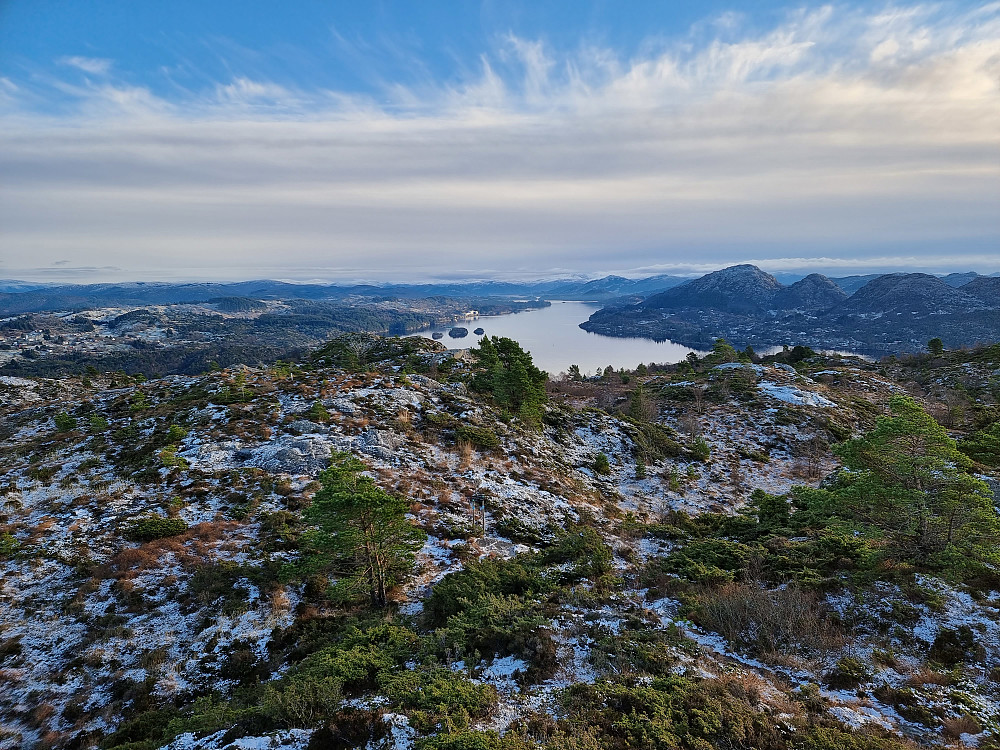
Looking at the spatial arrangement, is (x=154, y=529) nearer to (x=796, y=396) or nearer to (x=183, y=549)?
(x=183, y=549)

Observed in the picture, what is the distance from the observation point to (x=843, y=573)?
40.1 ft

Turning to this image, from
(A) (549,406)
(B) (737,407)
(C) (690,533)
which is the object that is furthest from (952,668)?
(B) (737,407)

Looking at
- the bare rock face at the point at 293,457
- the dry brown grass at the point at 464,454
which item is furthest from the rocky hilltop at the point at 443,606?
the dry brown grass at the point at 464,454

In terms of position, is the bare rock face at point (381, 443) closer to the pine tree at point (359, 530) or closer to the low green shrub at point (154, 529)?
the low green shrub at point (154, 529)

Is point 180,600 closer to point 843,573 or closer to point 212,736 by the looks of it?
point 212,736

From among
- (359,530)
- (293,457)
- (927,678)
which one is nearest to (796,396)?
(927,678)

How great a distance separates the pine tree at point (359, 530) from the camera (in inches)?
437

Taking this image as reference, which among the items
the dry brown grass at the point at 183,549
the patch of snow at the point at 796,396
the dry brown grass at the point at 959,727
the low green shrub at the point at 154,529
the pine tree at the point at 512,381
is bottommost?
the patch of snow at the point at 796,396

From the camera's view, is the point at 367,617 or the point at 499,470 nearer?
the point at 367,617

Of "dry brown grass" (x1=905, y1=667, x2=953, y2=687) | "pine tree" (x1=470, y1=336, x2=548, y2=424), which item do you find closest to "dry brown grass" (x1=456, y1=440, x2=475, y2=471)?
"pine tree" (x1=470, y1=336, x2=548, y2=424)

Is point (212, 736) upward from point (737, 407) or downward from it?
upward

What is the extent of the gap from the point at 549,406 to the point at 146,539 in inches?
1077

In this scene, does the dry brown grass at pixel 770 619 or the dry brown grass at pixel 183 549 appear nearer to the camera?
the dry brown grass at pixel 770 619

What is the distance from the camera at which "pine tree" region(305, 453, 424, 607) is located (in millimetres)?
11094
